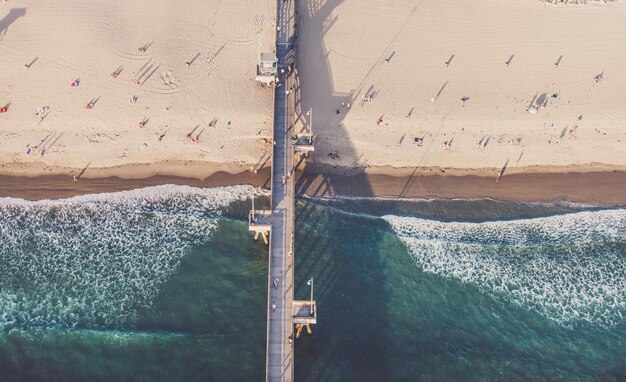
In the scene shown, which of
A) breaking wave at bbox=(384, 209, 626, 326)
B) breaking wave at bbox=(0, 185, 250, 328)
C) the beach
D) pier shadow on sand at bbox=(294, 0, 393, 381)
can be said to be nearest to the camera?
pier shadow on sand at bbox=(294, 0, 393, 381)

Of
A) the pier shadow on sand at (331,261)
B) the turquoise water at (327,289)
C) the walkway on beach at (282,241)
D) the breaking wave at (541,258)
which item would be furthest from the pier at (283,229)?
the breaking wave at (541,258)

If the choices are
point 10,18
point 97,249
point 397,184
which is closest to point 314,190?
point 397,184

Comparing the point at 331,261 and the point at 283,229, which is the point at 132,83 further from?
the point at 331,261

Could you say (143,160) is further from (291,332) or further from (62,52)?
(291,332)

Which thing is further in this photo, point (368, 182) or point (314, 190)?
point (368, 182)

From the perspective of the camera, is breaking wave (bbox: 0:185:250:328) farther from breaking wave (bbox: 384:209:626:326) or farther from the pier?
breaking wave (bbox: 384:209:626:326)

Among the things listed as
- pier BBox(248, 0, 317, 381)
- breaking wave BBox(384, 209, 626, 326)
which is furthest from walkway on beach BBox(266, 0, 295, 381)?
breaking wave BBox(384, 209, 626, 326)

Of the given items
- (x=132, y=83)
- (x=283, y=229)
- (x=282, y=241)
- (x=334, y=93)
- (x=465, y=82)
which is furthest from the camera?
(x=465, y=82)
